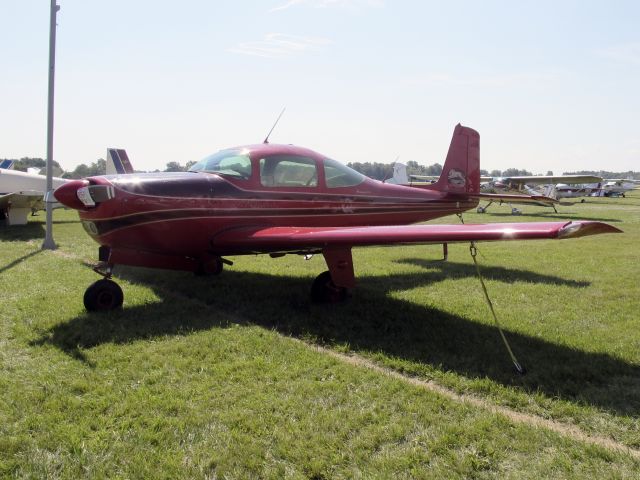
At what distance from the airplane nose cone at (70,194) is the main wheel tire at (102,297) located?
93cm

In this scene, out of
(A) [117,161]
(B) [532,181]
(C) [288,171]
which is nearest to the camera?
(C) [288,171]

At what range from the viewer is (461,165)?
9.69 metres

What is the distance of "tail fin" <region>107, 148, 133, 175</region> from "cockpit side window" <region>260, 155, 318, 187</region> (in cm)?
1702

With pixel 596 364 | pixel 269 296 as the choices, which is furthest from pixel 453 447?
pixel 269 296

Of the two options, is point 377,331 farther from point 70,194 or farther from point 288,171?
point 70,194

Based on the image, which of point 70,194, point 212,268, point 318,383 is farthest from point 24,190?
point 318,383

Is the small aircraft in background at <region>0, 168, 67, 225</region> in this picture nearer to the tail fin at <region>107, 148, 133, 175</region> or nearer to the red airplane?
the tail fin at <region>107, 148, 133, 175</region>

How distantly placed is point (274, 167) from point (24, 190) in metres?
15.4

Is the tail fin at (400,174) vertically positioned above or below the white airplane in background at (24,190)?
above

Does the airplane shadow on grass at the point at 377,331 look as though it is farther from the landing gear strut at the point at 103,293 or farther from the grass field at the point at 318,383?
the landing gear strut at the point at 103,293

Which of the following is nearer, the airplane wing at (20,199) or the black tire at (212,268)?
the black tire at (212,268)

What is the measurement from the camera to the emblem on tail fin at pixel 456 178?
959 cm

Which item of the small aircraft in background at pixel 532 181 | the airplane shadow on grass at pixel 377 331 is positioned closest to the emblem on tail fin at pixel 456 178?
the airplane shadow on grass at pixel 377 331

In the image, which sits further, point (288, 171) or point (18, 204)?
point (18, 204)
